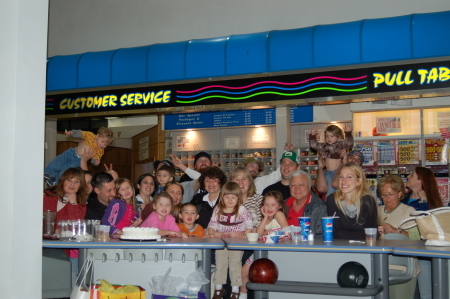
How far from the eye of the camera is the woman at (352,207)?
432cm

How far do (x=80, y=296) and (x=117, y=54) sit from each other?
431 cm

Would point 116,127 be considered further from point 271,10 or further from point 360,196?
point 360,196

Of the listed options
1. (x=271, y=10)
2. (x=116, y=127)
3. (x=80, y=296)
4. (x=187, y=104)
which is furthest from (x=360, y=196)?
(x=116, y=127)

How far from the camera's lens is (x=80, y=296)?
12.8 feet

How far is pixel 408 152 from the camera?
8812mm

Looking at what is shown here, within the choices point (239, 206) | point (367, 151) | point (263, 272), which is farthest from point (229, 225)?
point (367, 151)

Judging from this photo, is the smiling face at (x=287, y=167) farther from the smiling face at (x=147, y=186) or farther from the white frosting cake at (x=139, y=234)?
the white frosting cake at (x=139, y=234)

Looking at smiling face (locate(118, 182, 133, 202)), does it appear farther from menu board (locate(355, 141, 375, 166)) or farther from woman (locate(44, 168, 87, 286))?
menu board (locate(355, 141, 375, 166))

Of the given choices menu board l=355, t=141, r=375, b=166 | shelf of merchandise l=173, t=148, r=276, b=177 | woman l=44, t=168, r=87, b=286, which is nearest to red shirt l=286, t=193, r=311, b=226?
woman l=44, t=168, r=87, b=286

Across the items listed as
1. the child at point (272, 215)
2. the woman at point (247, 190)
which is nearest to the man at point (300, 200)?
the child at point (272, 215)

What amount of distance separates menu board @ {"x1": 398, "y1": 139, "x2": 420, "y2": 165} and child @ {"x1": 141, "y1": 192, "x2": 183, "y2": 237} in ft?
17.4

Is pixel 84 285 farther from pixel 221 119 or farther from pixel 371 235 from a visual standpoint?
pixel 221 119

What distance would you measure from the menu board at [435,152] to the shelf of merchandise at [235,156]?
3235 millimetres

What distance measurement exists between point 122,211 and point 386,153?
5568 mm
